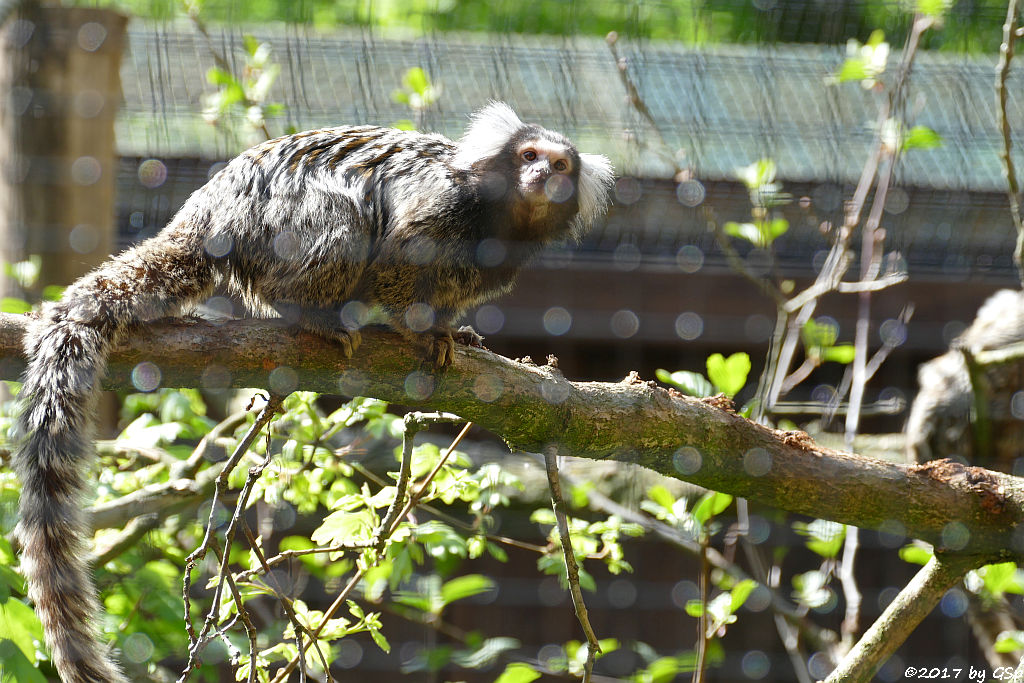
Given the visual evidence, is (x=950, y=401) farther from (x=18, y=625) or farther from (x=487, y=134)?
(x=18, y=625)

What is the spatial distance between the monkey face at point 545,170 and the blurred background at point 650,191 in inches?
25.7

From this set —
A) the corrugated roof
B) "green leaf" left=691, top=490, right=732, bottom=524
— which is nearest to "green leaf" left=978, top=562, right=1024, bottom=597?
"green leaf" left=691, top=490, right=732, bottom=524

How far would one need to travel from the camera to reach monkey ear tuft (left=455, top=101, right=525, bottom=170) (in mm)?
2398

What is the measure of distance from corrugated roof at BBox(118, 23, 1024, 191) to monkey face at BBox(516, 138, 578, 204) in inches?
39.6

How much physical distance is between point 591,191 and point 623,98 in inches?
55.5

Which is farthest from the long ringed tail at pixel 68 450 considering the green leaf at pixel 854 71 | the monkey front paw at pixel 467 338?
the green leaf at pixel 854 71

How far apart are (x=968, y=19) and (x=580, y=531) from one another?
2918mm

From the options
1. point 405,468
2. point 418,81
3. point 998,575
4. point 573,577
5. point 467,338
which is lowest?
point 998,575

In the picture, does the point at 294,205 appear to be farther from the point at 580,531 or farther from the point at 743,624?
the point at 743,624

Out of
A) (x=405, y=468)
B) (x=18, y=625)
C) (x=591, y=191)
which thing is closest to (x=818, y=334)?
(x=591, y=191)

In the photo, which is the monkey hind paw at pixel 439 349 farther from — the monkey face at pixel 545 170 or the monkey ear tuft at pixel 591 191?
the monkey ear tuft at pixel 591 191

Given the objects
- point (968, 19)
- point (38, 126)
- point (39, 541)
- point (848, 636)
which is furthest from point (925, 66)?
point (39, 541)

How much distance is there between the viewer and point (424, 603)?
247 centimetres

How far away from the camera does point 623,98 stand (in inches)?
155
